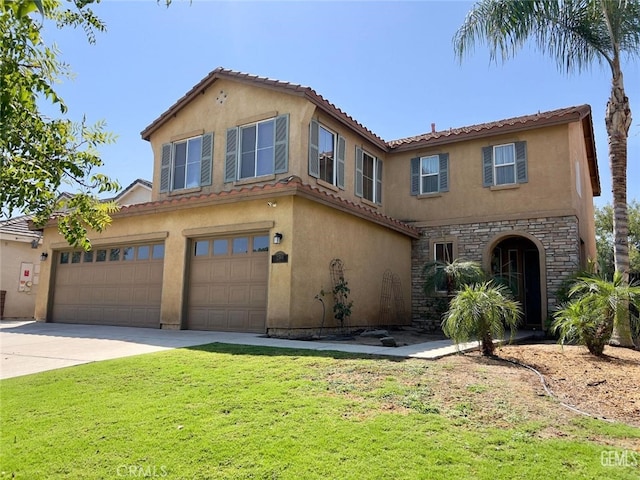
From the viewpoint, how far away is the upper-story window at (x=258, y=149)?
1295cm

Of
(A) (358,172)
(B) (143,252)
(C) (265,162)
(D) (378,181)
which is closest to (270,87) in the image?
(C) (265,162)

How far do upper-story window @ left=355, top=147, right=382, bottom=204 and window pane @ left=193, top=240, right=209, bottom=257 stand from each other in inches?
210

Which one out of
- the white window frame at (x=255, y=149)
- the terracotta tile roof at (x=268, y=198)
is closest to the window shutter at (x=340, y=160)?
the terracotta tile roof at (x=268, y=198)

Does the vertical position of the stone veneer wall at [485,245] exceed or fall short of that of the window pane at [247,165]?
it falls short

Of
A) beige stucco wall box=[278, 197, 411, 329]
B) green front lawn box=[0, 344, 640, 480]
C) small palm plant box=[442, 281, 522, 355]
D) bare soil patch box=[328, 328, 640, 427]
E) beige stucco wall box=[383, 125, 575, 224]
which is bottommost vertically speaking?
green front lawn box=[0, 344, 640, 480]

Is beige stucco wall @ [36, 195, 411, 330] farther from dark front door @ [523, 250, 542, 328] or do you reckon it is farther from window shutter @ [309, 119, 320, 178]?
dark front door @ [523, 250, 542, 328]

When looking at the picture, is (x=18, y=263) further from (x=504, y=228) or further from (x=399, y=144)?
(x=504, y=228)

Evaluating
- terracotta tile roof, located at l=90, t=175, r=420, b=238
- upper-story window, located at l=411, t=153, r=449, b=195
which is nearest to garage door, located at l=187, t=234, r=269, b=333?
terracotta tile roof, located at l=90, t=175, r=420, b=238

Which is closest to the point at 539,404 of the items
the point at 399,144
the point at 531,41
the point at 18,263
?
the point at 531,41

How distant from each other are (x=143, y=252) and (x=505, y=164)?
11.5 m

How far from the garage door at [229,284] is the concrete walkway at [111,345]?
53 centimetres

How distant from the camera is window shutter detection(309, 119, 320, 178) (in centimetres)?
1299

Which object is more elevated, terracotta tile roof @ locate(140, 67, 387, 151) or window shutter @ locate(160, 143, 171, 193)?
terracotta tile roof @ locate(140, 67, 387, 151)

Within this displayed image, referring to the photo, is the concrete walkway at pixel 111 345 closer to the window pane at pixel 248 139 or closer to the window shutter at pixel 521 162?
the window shutter at pixel 521 162
